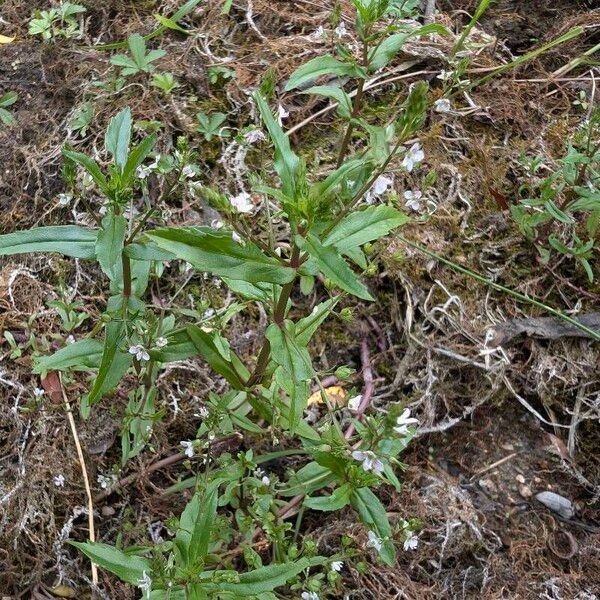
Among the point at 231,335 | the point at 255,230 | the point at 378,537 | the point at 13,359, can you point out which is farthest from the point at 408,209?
the point at 13,359

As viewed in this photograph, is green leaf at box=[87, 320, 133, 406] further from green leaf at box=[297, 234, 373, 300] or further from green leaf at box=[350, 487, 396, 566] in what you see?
green leaf at box=[350, 487, 396, 566]

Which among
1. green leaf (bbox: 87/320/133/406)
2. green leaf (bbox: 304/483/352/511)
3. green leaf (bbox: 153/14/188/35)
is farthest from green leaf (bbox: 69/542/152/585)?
green leaf (bbox: 153/14/188/35)

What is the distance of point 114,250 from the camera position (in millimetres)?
1982

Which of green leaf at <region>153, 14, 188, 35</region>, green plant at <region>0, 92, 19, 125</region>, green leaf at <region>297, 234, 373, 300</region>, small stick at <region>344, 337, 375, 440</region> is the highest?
green leaf at <region>297, 234, 373, 300</region>

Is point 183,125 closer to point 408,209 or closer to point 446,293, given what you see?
point 408,209

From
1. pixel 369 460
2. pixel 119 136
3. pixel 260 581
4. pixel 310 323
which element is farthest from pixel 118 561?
pixel 119 136

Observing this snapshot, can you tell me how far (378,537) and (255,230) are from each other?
4.52 feet

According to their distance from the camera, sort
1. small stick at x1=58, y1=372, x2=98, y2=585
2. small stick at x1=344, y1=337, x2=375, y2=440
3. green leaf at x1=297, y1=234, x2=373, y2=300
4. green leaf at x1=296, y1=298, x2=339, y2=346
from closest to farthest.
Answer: green leaf at x1=297, y1=234, x2=373, y2=300, green leaf at x1=296, y1=298, x2=339, y2=346, small stick at x1=58, y1=372, x2=98, y2=585, small stick at x1=344, y1=337, x2=375, y2=440

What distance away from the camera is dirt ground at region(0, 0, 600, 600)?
101 inches

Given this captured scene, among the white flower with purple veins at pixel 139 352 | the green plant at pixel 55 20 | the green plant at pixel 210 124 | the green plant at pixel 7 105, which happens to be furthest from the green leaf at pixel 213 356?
the green plant at pixel 55 20

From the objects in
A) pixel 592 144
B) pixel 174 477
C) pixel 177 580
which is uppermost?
pixel 592 144

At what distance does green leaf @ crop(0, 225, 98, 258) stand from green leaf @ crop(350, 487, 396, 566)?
115cm

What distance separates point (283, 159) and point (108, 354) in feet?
2.68

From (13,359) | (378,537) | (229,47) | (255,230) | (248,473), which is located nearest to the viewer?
(378,537)
